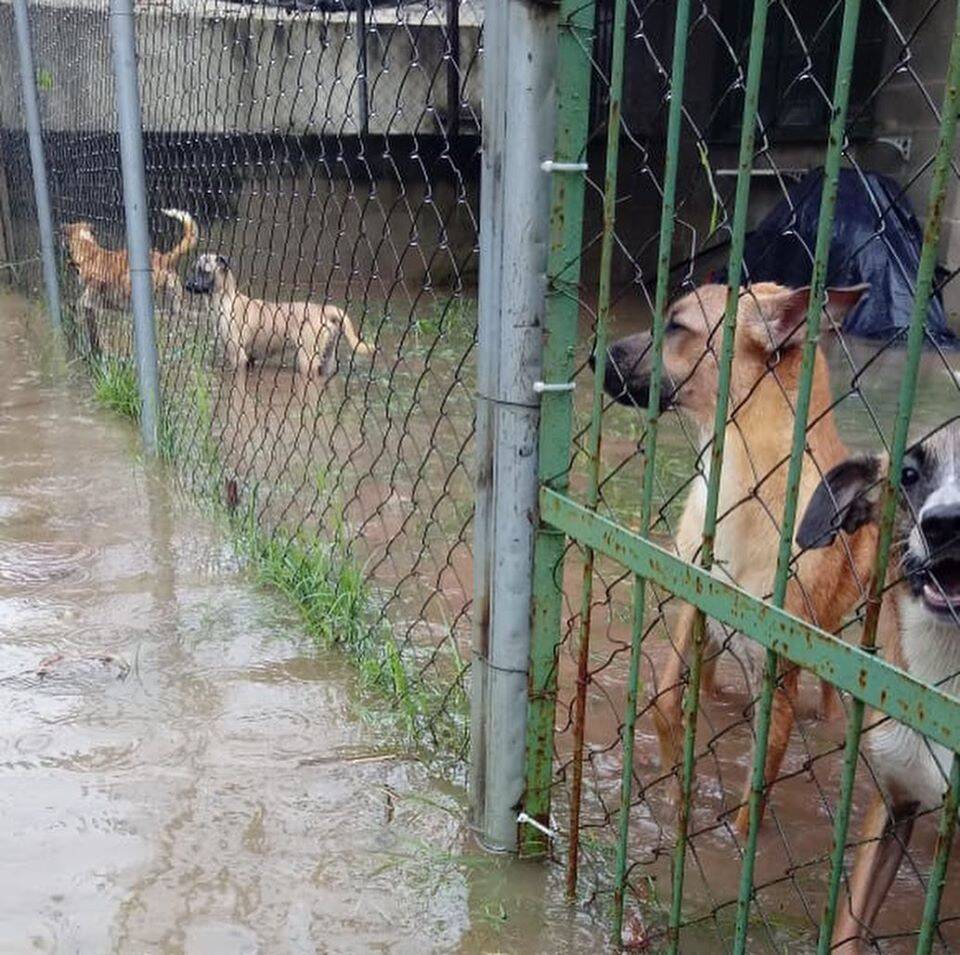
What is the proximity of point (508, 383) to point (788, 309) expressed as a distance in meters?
0.93

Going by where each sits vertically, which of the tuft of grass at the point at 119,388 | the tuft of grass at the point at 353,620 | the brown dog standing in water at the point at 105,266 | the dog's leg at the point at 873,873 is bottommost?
the tuft of grass at the point at 119,388

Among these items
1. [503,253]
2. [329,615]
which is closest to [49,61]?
[329,615]

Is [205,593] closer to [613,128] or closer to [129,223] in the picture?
[129,223]

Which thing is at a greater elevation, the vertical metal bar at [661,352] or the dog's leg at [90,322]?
the vertical metal bar at [661,352]

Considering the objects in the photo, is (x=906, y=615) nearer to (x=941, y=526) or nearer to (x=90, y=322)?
(x=941, y=526)

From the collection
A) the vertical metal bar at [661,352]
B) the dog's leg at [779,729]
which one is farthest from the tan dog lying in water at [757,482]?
the vertical metal bar at [661,352]

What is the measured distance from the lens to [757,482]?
2.53 meters

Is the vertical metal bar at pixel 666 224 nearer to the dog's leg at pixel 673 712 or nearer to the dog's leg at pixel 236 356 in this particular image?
the dog's leg at pixel 673 712

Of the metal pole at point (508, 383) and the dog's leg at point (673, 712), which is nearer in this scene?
the metal pole at point (508, 383)

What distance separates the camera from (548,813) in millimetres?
2256

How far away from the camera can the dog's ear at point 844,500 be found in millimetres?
1910

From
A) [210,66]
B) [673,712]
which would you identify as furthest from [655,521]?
[210,66]

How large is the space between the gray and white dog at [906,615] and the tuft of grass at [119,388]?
4120 millimetres

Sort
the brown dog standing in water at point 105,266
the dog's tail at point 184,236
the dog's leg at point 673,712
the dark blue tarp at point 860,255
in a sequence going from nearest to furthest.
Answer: the dog's leg at point 673,712 → the dog's tail at point 184,236 → the brown dog standing in water at point 105,266 → the dark blue tarp at point 860,255
